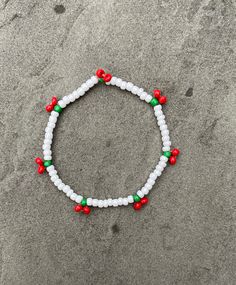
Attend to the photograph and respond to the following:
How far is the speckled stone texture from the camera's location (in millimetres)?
1206

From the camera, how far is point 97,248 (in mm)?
1215

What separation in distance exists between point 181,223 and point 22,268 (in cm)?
54

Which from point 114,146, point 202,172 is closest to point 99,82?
point 114,146

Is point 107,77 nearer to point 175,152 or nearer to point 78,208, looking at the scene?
point 175,152

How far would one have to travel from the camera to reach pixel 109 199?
3.97ft

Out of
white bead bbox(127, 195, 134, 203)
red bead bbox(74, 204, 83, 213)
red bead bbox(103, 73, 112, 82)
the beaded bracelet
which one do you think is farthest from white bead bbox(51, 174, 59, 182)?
red bead bbox(103, 73, 112, 82)

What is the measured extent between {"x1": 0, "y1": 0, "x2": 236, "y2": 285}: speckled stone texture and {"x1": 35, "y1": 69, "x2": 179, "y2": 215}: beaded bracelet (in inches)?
1.1

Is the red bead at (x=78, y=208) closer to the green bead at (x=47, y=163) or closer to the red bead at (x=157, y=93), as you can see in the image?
the green bead at (x=47, y=163)

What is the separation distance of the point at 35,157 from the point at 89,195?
0.71 feet

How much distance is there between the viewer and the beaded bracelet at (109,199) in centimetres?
120

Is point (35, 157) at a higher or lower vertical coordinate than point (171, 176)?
higher

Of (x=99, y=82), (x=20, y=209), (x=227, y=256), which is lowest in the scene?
(x=227, y=256)

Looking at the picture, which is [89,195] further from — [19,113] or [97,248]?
[19,113]

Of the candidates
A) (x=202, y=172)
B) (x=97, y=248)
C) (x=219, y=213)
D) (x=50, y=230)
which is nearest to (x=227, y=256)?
(x=219, y=213)
